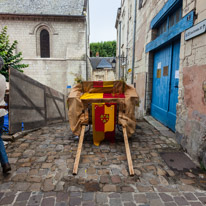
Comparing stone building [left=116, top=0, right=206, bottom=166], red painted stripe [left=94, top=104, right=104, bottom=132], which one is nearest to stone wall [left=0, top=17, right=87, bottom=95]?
stone building [left=116, top=0, right=206, bottom=166]

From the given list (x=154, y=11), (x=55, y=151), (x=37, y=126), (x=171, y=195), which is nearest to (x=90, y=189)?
(x=171, y=195)

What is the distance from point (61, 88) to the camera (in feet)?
48.2

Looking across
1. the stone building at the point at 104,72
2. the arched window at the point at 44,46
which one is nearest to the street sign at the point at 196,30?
the arched window at the point at 44,46

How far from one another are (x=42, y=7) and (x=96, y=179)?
16.6 m

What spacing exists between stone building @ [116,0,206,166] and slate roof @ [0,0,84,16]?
29.0 feet

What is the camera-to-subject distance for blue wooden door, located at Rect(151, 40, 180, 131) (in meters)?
4.29

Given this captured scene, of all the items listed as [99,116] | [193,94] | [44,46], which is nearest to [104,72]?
[44,46]

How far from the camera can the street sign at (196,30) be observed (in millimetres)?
2696

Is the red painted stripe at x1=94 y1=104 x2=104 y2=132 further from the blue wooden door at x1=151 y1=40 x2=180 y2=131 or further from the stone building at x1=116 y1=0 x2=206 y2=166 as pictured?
the blue wooden door at x1=151 y1=40 x2=180 y2=131

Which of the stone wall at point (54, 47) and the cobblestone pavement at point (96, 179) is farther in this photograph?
the stone wall at point (54, 47)

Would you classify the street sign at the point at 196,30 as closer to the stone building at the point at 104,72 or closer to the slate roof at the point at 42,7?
the slate roof at the point at 42,7

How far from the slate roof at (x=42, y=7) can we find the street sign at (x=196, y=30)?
1305 centimetres

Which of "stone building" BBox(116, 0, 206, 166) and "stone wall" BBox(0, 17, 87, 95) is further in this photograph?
"stone wall" BBox(0, 17, 87, 95)

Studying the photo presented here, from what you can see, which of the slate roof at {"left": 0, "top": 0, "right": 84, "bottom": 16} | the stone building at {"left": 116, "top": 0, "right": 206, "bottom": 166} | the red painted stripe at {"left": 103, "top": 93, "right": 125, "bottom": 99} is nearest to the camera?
the stone building at {"left": 116, "top": 0, "right": 206, "bottom": 166}
